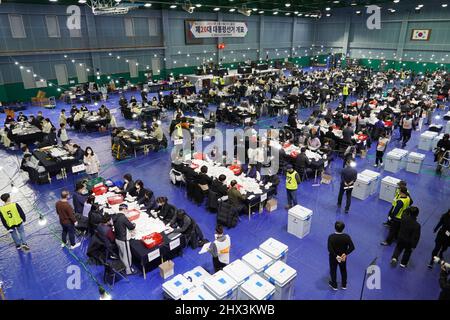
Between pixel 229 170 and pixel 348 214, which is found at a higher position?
pixel 229 170

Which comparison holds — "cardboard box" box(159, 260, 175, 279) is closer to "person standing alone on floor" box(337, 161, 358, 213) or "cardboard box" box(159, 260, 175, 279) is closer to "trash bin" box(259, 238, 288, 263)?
"trash bin" box(259, 238, 288, 263)

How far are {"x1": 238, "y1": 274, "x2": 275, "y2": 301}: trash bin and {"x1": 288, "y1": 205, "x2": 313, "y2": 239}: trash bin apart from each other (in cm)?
299

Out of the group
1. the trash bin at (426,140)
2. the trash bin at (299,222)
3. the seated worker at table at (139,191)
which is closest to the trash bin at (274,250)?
the trash bin at (299,222)

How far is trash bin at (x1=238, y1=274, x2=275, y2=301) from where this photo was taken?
4980 mm

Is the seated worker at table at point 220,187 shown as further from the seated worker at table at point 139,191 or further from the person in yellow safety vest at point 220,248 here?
the person in yellow safety vest at point 220,248

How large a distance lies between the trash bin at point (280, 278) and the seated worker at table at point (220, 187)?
11.3 ft

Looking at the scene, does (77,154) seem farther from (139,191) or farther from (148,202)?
(148,202)

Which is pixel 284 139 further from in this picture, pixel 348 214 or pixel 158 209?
pixel 158 209

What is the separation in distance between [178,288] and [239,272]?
1.20 metres

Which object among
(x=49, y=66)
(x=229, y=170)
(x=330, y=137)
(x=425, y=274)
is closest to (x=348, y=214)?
(x=425, y=274)

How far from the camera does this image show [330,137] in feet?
44.6

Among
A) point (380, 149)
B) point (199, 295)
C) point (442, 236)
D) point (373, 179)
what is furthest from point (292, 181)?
point (380, 149)

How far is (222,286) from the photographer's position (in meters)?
5.14
